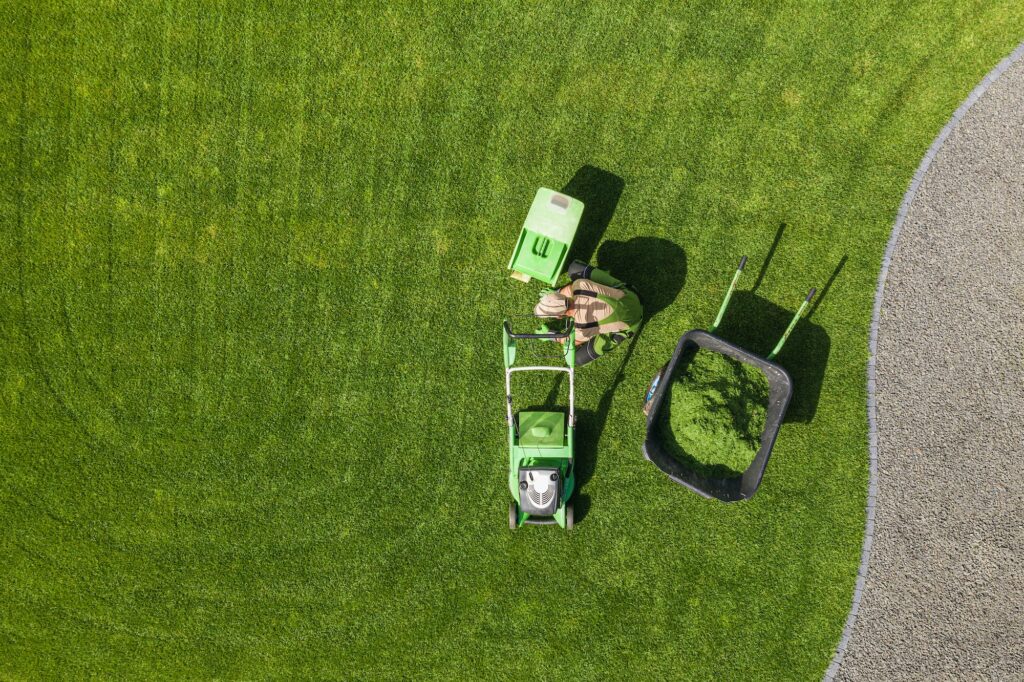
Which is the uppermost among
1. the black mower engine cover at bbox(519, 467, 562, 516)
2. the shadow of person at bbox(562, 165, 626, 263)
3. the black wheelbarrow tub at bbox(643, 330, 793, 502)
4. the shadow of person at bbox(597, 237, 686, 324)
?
the shadow of person at bbox(562, 165, 626, 263)

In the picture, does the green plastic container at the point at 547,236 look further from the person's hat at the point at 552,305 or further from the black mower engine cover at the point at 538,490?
the black mower engine cover at the point at 538,490

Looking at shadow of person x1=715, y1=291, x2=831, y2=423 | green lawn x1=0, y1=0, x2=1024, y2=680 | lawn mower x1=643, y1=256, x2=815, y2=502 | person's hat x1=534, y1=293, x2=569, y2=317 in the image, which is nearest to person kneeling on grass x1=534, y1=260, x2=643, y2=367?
person's hat x1=534, y1=293, x2=569, y2=317

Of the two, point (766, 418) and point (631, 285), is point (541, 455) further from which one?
point (766, 418)

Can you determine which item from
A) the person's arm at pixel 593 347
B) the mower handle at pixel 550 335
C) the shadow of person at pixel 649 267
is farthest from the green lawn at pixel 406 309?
the mower handle at pixel 550 335

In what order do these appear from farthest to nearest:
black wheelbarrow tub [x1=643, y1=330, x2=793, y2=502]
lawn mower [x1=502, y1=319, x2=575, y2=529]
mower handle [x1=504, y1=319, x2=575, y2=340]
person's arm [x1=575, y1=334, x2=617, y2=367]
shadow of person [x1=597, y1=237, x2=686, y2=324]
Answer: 1. shadow of person [x1=597, y1=237, x2=686, y2=324]
2. person's arm [x1=575, y1=334, x2=617, y2=367]
3. lawn mower [x1=502, y1=319, x2=575, y2=529]
4. mower handle [x1=504, y1=319, x2=575, y2=340]
5. black wheelbarrow tub [x1=643, y1=330, x2=793, y2=502]

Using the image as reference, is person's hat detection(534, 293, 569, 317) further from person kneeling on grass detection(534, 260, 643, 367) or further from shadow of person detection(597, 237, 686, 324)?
shadow of person detection(597, 237, 686, 324)

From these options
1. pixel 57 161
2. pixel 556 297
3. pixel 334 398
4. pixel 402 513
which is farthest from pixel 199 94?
pixel 402 513

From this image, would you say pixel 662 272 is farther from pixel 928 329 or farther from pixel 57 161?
pixel 57 161
